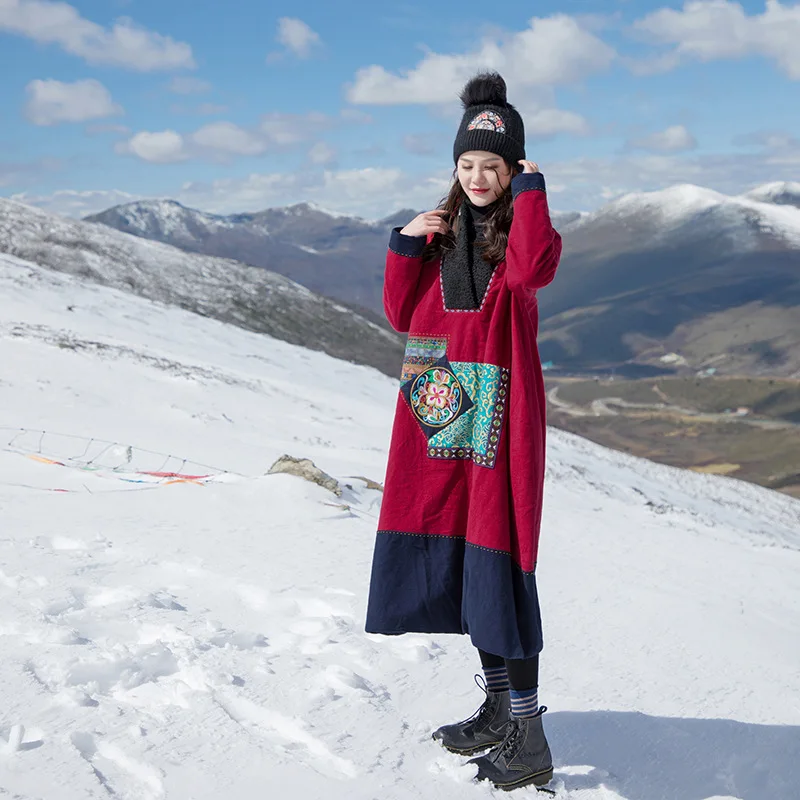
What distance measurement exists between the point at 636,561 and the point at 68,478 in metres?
5.88

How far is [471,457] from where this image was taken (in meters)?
3.46

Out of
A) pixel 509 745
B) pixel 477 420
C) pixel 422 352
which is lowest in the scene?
pixel 509 745

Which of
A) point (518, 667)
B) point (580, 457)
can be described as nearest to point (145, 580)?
point (518, 667)

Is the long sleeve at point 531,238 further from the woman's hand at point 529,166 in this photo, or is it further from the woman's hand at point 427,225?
the woman's hand at point 427,225

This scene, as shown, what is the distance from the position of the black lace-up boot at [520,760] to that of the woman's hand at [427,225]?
2053 mm

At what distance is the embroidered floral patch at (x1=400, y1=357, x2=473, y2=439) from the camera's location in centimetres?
346

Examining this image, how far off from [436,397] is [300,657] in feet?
5.40

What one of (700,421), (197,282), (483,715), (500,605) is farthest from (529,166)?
(700,421)

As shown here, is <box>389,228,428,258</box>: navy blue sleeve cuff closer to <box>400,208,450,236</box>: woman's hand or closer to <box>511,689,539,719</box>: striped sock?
<box>400,208,450,236</box>: woman's hand

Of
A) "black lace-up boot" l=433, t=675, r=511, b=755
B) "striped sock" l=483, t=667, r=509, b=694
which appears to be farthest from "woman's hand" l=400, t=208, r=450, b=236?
"black lace-up boot" l=433, t=675, r=511, b=755

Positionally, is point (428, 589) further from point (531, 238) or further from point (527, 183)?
point (527, 183)

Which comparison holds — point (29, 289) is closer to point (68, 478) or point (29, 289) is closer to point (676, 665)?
point (68, 478)

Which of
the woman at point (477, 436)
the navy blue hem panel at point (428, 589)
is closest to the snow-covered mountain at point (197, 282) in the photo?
the woman at point (477, 436)

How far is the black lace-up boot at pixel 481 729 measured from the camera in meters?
3.58
